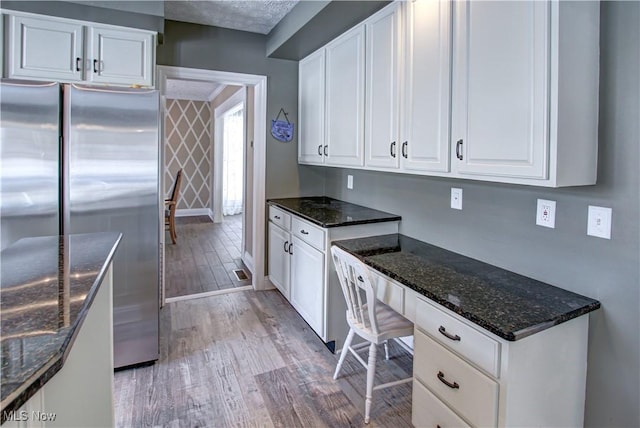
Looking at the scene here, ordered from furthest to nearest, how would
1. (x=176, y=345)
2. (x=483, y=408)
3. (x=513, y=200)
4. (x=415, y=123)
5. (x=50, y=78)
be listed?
(x=176, y=345) → (x=50, y=78) → (x=415, y=123) → (x=513, y=200) → (x=483, y=408)

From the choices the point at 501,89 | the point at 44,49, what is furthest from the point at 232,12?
the point at 501,89

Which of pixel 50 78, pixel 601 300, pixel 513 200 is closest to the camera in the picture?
pixel 601 300

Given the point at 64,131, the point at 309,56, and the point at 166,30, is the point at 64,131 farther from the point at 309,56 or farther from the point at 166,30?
the point at 309,56

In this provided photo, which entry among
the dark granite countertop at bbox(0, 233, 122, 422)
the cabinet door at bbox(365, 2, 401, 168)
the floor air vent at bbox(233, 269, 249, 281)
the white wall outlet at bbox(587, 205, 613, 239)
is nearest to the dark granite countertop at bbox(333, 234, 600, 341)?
the white wall outlet at bbox(587, 205, 613, 239)

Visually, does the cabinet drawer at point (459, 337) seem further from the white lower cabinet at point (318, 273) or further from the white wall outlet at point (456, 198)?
the white lower cabinet at point (318, 273)

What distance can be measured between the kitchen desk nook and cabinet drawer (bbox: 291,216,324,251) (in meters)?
0.78

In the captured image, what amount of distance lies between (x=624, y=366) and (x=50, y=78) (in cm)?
344

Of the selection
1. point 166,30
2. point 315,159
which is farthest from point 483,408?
point 166,30

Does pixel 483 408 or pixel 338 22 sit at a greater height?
pixel 338 22

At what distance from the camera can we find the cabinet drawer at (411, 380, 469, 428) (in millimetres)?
1537

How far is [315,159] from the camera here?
342 cm

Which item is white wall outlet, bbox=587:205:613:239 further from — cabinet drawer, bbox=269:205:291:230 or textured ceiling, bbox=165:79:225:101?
textured ceiling, bbox=165:79:225:101

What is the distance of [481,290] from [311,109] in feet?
7.73

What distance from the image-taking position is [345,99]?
2.86 metres
